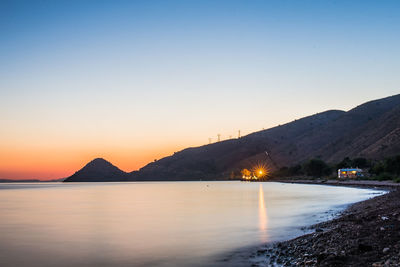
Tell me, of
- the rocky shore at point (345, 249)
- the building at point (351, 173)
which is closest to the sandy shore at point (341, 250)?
the rocky shore at point (345, 249)

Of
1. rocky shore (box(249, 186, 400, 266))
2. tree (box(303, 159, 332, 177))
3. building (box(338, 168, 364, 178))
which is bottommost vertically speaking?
rocky shore (box(249, 186, 400, 266))

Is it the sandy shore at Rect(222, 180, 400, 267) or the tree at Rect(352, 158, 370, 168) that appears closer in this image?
the sandy shore at Rect(222, 180, 400, 267)

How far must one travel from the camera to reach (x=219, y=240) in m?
21.7

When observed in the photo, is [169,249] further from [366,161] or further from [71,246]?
[366,161]

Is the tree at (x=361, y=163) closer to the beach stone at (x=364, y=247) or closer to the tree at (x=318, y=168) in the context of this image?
the tree at (x=318, y=168)

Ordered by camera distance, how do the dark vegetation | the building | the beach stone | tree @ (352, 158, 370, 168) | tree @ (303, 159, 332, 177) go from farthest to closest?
1. tree @ (303, 159, 332, 177)
2. tree @ (352, 158, 370, 168)
3. the building
4. the dark vegetation
5. the beach stone

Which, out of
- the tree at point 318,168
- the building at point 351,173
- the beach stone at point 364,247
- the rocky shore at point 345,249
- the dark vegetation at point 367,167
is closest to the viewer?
the rocky shore at point 345,249

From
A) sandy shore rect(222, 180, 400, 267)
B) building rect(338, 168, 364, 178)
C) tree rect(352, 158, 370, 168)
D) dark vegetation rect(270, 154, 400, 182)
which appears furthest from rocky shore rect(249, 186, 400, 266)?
tree rect(352, 158, 370, 168)

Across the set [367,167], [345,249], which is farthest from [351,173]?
[345,249]

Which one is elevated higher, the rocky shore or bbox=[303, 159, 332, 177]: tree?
bbox=[303, 159, 332, 177]: tree

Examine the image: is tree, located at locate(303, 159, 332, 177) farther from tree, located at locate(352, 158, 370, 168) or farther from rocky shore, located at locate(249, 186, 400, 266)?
rocky shore, located at locate(249, 186, 400, 266)

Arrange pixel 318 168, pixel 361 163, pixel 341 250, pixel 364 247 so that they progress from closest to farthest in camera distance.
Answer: pixel 364 247
pixel 341 250
pixel 361 163
pixel 318 168

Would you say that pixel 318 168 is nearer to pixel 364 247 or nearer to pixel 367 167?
pixel 367 167

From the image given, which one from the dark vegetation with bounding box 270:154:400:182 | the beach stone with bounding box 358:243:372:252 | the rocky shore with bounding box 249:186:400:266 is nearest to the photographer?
the rocky shore with bounding box 249:186:400:266
